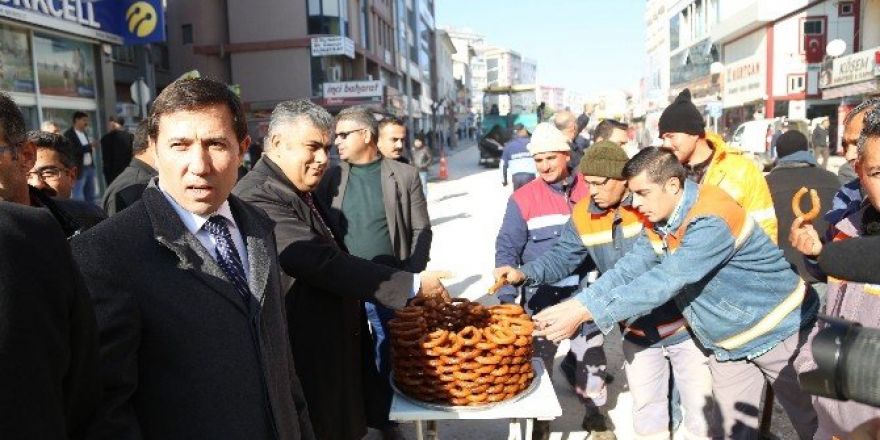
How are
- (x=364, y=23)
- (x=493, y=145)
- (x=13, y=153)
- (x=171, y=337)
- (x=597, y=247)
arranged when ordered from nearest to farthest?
(x=171, y=337) < (x=13, y=153) < (x=597, y=247) < (x=493, y=145) < (x=364, y=23)

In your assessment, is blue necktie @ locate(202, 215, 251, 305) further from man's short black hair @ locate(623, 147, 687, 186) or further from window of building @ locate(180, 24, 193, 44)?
window of building @ locate(180, 24, 193, 44)

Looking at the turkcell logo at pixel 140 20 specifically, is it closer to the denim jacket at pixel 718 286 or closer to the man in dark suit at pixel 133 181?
the man in dark suit at pixel 133 181

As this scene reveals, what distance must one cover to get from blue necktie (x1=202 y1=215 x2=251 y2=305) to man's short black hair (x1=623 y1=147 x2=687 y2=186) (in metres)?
2.07

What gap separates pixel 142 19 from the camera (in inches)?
565

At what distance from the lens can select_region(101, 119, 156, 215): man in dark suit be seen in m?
3.86

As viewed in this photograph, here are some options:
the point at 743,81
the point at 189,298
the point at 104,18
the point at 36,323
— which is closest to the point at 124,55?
the point at 104,18

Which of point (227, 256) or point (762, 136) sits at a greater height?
point (762, 136)

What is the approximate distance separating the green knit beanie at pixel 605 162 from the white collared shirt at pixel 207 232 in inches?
94.4

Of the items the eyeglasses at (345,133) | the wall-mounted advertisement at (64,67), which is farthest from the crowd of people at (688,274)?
the wall-mounted advertisement at (64,67)

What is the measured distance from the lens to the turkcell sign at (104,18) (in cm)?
1296

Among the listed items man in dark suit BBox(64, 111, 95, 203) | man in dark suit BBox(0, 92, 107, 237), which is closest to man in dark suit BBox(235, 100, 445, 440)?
man in dark suit BBox(0, 92, 107, 237)

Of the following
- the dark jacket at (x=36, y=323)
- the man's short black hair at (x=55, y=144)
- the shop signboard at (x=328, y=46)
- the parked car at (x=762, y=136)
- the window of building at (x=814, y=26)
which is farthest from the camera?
the window of building at (x=814, y=26)

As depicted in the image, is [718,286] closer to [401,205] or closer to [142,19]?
[401,205]

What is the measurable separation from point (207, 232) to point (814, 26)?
Answer: 38344 mm
